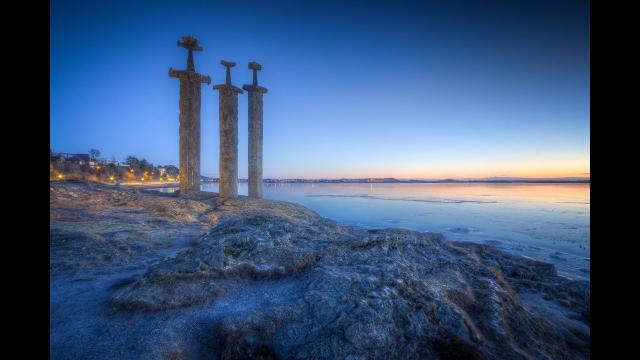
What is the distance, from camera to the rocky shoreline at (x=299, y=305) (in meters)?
2.28

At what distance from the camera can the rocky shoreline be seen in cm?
228

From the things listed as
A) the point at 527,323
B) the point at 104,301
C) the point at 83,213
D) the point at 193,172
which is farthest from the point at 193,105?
the point at 527,323

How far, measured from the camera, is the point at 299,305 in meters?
2.63

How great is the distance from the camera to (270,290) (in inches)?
119

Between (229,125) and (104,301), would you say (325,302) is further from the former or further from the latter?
(229,125)

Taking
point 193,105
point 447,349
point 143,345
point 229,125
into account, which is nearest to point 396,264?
point 447,349

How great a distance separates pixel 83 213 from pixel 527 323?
1188 cm
